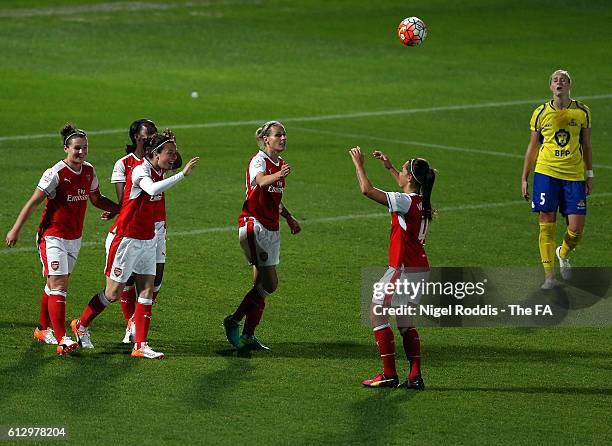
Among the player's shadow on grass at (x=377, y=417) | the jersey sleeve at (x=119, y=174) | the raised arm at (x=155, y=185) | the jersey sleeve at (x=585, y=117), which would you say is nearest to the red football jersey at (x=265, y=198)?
the raised arm at (x=155, y=185)

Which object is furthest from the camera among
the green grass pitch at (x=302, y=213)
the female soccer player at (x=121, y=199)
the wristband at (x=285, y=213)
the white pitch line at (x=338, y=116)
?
the white pitch line at (x=338, y=116)

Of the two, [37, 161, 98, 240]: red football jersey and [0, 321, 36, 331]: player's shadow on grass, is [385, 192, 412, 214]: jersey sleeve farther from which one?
[0, 321, 36, 331]: player's shadow on grass

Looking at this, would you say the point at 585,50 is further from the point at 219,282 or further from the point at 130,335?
the point at 130,335

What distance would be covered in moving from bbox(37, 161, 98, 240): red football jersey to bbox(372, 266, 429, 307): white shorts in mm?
3066

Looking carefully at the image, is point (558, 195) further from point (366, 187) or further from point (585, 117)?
point (366, 187)

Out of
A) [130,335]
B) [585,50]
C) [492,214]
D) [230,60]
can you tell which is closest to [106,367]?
Result: [130,335]

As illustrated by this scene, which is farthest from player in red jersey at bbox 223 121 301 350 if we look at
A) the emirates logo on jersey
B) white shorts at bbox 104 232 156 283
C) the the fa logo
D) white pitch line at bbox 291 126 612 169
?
white pitch line at bbox 291 126 612 169

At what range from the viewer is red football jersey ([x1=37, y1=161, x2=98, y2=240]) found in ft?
41.1

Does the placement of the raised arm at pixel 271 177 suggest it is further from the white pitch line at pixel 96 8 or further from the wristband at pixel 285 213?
the white pitch line at pixel 96 8

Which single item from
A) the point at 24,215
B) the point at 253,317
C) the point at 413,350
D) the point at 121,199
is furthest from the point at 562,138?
the point at 24,215

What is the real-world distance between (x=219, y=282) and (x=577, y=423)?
591 centimetres

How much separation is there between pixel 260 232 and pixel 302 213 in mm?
6803

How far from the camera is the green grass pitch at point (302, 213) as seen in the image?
10.7 meters

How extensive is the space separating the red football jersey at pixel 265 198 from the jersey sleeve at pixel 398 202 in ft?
5.44
